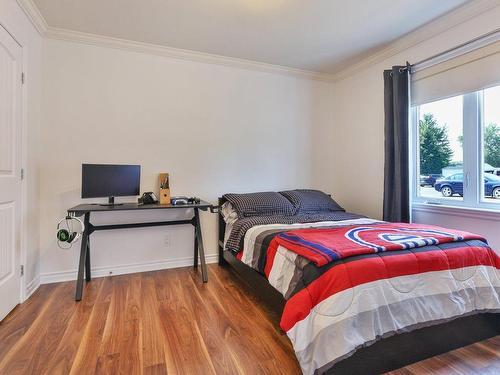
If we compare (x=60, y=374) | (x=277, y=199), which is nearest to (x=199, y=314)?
(x=60, y=374)

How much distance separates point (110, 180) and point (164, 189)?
0.51m

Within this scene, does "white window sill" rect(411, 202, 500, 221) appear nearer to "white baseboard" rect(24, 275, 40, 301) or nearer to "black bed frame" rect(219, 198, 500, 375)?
"black bed frame" rect(219, 198, 500, 375)

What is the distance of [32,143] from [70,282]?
4.49 feet

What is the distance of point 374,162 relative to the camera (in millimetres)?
3379

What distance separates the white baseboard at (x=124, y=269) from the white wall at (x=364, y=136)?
2042mm

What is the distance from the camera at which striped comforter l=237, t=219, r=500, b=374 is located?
1.34 meters

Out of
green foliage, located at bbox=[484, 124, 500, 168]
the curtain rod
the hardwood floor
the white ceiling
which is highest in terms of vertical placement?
the white ceiling

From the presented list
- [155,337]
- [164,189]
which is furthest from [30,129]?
[155,337]

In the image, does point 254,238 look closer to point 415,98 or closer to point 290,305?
point 290,305

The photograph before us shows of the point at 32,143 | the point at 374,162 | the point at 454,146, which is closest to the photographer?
the point at 32,143

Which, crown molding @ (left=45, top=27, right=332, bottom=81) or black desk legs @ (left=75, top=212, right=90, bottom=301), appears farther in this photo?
crown molding @ (left=45, top=27, right=332, bottom=81)

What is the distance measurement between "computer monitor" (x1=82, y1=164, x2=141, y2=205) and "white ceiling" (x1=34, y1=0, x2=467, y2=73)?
1.35 metres

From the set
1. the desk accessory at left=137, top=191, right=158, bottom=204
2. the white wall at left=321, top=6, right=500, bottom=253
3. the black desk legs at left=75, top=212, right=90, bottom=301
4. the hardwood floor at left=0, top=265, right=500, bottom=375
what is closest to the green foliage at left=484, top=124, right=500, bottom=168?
the white wall at left=321, top=6, right=500, bottom=253

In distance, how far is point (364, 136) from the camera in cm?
353
